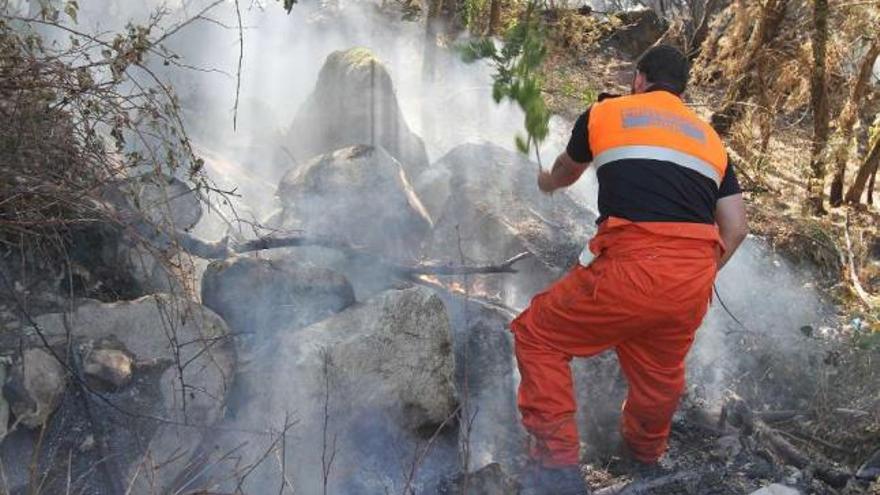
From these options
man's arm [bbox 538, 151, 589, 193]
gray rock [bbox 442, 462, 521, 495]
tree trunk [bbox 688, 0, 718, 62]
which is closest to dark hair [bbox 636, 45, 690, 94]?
man's arm [bbox 538, 151, 589, 193]

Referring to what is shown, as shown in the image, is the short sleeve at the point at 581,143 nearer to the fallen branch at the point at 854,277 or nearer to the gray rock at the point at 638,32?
the fallen branch at the point at 854,277

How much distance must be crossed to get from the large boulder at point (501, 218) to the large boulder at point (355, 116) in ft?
1.48

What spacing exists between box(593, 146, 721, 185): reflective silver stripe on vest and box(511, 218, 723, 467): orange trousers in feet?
0.69

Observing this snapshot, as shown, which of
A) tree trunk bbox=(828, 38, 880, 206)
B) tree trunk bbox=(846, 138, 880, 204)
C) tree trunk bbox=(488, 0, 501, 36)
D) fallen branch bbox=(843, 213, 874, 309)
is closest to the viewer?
fallen branch bbox=(843, 213, 874, 309)

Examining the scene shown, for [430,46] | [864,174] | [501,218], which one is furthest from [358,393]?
[864,174]

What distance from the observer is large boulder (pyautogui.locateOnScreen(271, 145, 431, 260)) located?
4.10 meters

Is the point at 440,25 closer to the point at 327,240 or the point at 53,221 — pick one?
the point at 327,240

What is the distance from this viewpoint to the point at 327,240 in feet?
12.1

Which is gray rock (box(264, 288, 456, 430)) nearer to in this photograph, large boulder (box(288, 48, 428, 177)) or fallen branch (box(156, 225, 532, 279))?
fallen branch (box(156, 225, 532, 279))

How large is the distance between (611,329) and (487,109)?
3677 millimetres

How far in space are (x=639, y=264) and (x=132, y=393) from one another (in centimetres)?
179

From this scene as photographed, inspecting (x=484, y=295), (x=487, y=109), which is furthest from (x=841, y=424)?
(x=487, y=109)

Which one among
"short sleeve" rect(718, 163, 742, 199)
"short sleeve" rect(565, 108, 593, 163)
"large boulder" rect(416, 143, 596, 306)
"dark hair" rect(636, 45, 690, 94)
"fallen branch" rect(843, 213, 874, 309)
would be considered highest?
"dark hair" rect(636, 45, 690, 94)

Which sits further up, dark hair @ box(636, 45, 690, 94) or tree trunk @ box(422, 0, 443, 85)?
dark hair @ box(636, 45, 690, 94)
